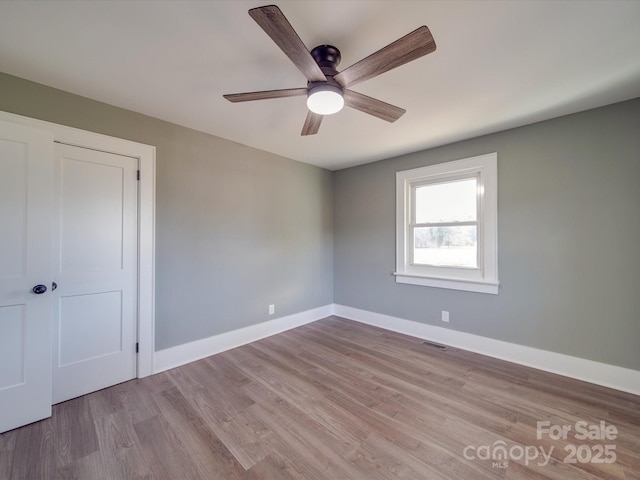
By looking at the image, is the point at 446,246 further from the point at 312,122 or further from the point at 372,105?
the point at 312,122

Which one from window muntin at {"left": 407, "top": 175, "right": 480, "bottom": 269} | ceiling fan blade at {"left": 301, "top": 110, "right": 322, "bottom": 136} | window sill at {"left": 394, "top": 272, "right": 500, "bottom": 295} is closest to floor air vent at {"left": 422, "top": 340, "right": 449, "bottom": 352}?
window sill at {"left": 394, "top": 272, "right": 500, "bottom": 295}

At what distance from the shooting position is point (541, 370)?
2584 mm

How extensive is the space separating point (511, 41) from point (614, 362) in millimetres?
2804

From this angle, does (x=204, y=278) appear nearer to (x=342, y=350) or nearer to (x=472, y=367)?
(x=342, y=350)

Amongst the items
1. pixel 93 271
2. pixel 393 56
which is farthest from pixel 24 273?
pixel 393 56

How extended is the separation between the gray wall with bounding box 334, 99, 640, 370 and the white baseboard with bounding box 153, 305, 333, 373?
194 cm

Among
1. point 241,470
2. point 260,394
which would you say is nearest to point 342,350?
point 260,394

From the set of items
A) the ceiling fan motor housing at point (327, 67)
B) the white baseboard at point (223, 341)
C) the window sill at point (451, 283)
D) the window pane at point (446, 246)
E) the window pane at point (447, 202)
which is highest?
the ceiling fan motor housing at point (327, 67)

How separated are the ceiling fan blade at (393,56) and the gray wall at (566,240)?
2.19 m

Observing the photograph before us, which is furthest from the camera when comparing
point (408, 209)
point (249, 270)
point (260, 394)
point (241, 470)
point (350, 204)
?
point (350, 204)

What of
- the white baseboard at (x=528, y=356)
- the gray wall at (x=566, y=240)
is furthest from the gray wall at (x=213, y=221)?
the gray wall at (x=566, y=240)

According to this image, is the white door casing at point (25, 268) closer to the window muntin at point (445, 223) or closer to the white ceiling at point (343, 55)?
the white ceiling at point (343, 55)

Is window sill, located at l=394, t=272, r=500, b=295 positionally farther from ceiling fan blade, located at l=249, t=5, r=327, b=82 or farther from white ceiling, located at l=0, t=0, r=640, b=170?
ceiling fan blade, located at l=249, t=5, r=327, b=82

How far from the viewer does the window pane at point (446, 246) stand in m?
3.15
